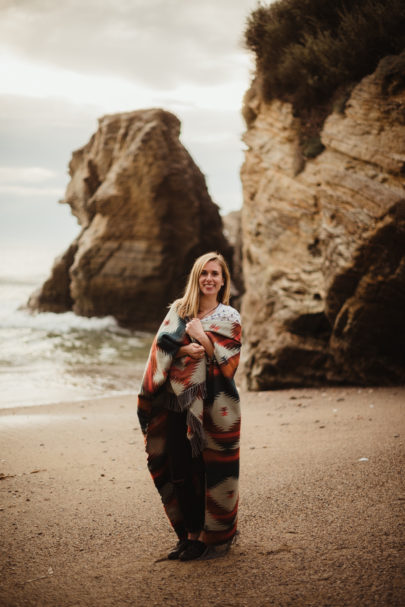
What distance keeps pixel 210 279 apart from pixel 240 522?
190 centimetres

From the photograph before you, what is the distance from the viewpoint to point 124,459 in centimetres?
554

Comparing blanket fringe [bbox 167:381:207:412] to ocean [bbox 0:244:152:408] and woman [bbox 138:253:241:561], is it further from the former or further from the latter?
ocean [bbox 0:244:152:408]

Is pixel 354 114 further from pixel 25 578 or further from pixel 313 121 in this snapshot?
pixel 25 578

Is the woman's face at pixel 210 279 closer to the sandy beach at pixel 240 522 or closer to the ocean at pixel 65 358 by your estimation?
the sandy beach at pixel 240 522

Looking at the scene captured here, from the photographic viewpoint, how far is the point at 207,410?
10.9 feet

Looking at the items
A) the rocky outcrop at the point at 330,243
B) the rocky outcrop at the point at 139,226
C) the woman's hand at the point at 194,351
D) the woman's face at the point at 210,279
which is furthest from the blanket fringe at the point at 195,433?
the rocky outcrop at the point at 139,226

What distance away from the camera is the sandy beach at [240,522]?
9.27ft

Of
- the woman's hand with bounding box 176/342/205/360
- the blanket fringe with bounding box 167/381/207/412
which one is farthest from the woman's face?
the blanket fringe with bounding box 167/381/207/412

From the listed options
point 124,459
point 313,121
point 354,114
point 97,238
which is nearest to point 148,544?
point 124,459

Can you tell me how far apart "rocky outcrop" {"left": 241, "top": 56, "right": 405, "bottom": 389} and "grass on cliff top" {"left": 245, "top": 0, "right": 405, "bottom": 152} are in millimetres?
462

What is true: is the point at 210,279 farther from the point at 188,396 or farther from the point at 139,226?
the point at 139,226

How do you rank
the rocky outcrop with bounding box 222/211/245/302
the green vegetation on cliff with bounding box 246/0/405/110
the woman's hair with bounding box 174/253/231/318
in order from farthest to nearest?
the rocky outcrop with bounding box 222/211/245/302
the green vegetation on cliff with bounding box 246/0/405/110
the woman's hair with bounding box 174/253/231/318

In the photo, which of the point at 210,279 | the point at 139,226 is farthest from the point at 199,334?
the point at 139,226

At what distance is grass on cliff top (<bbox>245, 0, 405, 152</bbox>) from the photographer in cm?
841
